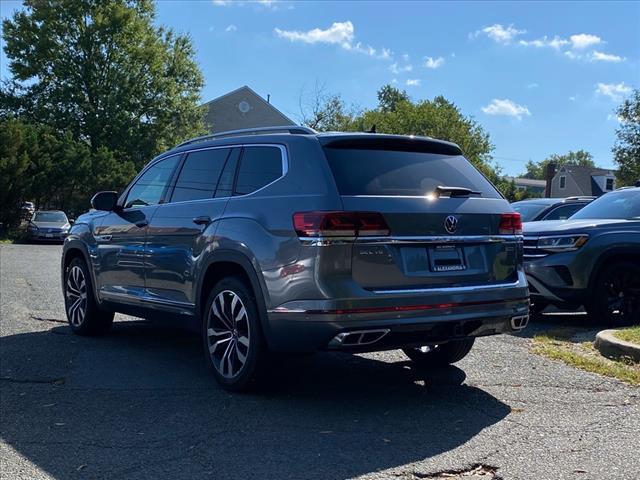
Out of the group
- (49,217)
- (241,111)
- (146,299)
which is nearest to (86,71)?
(241,111)

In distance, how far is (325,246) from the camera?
4434 mm

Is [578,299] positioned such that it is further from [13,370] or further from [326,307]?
[13,370]

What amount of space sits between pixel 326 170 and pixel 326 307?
0.94 meters

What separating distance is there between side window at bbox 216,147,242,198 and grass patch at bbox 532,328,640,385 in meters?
3.41

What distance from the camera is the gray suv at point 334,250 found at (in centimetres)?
448

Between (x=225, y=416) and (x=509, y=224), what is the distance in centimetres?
247

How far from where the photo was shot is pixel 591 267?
8.10 meters

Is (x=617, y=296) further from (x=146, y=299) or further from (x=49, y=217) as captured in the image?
(x=49, y=217)

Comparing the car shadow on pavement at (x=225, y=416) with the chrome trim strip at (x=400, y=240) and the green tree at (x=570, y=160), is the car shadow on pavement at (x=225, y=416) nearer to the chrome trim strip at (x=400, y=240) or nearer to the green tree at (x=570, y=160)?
the chrome trim strip at (x=400, y=240)

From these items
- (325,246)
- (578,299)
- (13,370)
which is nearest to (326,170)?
(325,246)

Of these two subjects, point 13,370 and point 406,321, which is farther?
point 13,370

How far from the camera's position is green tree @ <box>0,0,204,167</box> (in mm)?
44094

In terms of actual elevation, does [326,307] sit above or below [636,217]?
below

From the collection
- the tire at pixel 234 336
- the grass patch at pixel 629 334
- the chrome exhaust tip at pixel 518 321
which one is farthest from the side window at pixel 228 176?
the grass patch at pixel 629 334
